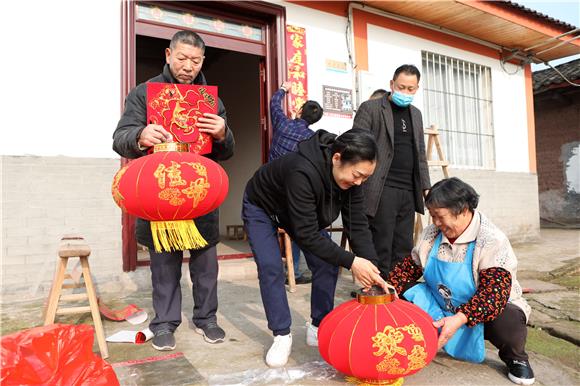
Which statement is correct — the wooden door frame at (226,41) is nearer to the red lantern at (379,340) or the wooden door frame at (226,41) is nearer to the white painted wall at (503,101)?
the white painted wall at (503,101)

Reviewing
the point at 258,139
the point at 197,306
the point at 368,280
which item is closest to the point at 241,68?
the point at 258,139

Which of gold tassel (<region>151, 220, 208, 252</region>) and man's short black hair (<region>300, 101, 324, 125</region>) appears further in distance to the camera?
man's short black hair (<region>300, 101, 324, 125</region>)

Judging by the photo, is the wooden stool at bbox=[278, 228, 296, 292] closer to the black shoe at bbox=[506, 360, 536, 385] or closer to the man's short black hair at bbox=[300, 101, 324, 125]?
the man's short black hair at bbox=[300, 101, 324, 125]

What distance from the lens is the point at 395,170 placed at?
3.18m

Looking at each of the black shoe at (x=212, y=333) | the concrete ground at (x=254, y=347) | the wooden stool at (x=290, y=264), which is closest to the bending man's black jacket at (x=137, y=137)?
the black shoe at (x=212, y=333)

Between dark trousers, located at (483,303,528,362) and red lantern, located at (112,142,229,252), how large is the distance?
142 cm

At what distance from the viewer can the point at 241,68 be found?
28.4ft

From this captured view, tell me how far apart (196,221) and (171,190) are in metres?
0.62

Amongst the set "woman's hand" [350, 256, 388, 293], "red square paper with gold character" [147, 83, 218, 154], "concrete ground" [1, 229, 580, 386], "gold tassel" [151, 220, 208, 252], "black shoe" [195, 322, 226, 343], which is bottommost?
"concrete ground" [1, 229, 580, 386]

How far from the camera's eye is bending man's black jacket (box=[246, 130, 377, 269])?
2.00 metres

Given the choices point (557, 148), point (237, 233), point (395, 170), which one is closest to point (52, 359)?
point (395, 170)

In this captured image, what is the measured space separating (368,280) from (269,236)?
64 cm

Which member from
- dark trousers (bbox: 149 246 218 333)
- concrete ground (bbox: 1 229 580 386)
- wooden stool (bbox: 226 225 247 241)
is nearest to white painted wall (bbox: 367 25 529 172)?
concrete ground (bbox: 1 229 580 386)

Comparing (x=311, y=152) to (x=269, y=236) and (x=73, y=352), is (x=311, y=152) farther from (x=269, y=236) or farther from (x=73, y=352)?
(x=73, y=352)
